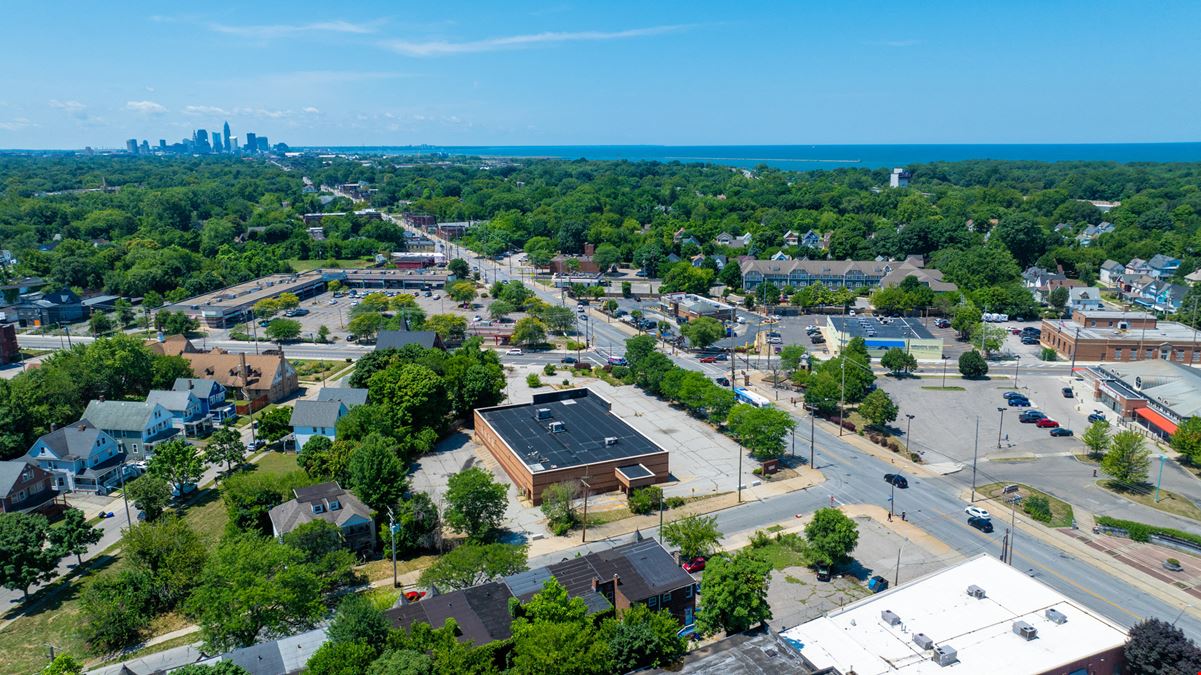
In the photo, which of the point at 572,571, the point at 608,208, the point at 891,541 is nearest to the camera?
the point at 572,571

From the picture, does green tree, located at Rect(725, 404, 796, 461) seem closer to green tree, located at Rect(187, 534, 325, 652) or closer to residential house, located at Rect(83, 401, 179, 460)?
green tree, located at Rect(187, 534, 325, 652)

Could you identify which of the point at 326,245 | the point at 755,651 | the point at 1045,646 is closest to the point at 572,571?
the point at 755,651

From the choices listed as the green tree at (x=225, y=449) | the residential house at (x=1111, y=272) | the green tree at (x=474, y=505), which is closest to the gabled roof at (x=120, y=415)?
the green tree at (x=225, y=449)

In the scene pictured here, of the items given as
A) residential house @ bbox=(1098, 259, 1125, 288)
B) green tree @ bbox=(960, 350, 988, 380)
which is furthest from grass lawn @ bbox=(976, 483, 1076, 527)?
residential house @ bbox=(1098, 259, 1125, 288)

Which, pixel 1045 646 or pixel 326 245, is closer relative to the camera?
pixel 1045 646

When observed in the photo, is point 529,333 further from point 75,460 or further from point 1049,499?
point 1049,499

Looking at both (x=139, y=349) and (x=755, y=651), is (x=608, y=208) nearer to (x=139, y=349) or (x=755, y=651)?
(x=139, y=349)

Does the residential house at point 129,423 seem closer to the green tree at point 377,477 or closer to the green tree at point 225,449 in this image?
the green tree at point 225,449
